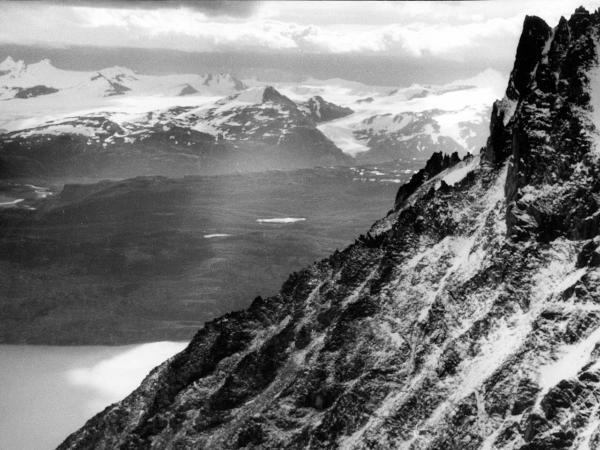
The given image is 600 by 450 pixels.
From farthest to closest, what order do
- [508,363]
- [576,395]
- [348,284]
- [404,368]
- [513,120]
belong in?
[348,284] < [513,120] < [404,368] < [508,363] < [576,395]

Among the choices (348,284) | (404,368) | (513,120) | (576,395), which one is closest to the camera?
(576,395)

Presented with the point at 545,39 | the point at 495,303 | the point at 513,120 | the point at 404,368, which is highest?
the point at 545,39

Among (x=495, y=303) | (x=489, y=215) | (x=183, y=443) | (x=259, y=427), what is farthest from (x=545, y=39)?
(x=183, y=443)

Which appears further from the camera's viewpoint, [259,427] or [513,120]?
[513,120]

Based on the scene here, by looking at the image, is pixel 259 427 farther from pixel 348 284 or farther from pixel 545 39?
pixel 545 39

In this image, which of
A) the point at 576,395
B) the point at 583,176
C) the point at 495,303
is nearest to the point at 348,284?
the point at 495,303

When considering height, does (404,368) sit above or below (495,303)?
below
